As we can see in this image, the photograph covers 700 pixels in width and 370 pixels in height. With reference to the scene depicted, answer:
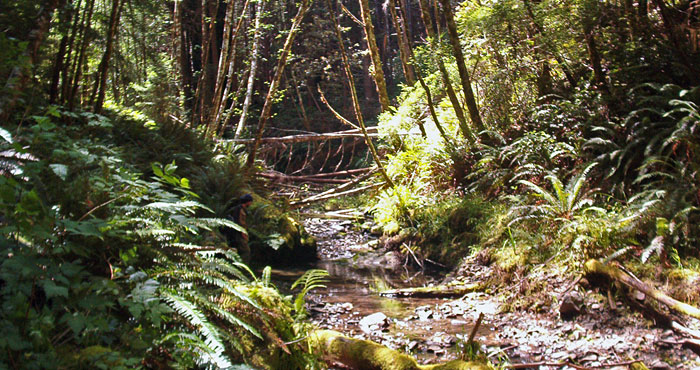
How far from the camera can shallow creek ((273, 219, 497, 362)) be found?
482 centimetres

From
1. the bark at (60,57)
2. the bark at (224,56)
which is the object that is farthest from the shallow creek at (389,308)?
the bark at (224,56)

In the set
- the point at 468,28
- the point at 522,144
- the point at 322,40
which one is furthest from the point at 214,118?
the point at 322,40

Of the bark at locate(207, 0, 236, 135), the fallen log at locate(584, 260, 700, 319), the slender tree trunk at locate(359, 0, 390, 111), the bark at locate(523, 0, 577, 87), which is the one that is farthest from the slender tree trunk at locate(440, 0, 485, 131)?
the bark at locate(207, 0, 236, 135)

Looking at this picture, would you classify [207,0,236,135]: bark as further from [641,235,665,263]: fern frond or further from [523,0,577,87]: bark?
[641,235,665,263]: fern frond

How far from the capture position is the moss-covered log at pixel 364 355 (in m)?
3.46

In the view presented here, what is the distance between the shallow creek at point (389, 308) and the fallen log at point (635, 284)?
4.06ft

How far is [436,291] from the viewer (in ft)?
21.5

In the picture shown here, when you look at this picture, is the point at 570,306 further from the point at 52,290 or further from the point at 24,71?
the point at 24,71

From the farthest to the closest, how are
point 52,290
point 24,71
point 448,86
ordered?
point 448,86 < point 24,71 < point 52,290

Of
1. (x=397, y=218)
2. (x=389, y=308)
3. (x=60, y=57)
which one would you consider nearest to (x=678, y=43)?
(x=397, y=218)

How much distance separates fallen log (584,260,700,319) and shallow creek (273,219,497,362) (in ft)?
4.06

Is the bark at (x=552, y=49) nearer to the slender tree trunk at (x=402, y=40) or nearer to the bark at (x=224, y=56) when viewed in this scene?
the slender tree trunk at (x=402, y=40)

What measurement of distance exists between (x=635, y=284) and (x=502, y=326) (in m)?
1.38

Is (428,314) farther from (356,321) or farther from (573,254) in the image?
(573,254)
